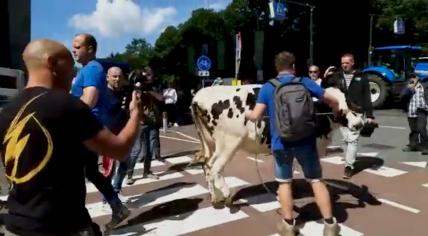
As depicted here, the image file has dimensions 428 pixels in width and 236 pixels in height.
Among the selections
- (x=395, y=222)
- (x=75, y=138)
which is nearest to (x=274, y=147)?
(x=395, y=222)

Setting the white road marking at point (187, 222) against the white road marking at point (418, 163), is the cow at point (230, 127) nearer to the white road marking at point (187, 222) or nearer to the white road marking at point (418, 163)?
the white road marking at point (187, 222)

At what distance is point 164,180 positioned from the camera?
9.33m

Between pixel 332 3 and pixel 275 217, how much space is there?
40.4 m

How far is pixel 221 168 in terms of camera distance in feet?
23.0

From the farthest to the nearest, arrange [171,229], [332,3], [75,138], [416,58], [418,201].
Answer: [332,3]
[416,58]
[418,201]
[171,229]
[75,138]

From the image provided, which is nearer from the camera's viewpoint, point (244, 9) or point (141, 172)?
point (141, 172)

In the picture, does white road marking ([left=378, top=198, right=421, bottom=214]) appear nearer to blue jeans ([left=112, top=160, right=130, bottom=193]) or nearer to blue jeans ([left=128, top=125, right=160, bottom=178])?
blue jeans ([left=112, top=160, right=130, bottom=193])

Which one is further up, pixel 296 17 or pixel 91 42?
pixel 296 17

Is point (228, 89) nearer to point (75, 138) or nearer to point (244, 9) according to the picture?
point (75, 138)

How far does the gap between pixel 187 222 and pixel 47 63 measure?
4125 millimetres

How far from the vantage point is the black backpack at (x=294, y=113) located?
537 cm

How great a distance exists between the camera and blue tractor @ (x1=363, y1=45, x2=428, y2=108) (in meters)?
21.7

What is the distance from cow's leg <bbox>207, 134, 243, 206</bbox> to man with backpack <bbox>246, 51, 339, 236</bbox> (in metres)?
1.36

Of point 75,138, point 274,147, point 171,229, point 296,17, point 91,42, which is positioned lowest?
point 171,229
